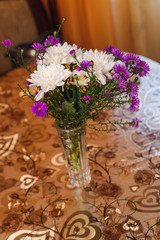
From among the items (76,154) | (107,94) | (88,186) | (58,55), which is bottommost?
(88,186)

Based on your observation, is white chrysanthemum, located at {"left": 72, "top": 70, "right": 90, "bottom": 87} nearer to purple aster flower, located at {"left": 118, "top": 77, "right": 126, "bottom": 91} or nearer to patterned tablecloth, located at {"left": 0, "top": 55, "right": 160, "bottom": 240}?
purple aster flower, located at {"left": 118, "top": 77, "right": 126, "bottom": 91}

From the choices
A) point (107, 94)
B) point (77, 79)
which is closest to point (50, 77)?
point (77, 79)

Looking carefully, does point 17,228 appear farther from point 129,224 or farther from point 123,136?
point 123,136

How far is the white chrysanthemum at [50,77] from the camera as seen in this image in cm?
65

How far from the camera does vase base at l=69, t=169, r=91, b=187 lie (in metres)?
0.90

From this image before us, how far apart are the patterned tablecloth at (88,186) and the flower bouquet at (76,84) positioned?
0.44 feet

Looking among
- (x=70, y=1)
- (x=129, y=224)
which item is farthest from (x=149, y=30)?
(x=129, y=224)

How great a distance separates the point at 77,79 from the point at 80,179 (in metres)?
0.36

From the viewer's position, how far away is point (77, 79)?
69cm

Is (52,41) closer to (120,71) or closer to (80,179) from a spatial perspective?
(120,71)

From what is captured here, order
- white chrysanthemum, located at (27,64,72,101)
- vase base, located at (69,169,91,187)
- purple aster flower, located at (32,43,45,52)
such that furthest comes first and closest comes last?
vase base, located at (69,169,91,187)
purple aster flower, located at (32,43,45,52)
white chrysanthemum, located at (27,64,72,101)

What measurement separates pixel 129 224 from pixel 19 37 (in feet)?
8.53

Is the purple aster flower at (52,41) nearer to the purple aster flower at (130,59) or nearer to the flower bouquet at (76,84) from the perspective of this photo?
the flower bouquet at (76,84)

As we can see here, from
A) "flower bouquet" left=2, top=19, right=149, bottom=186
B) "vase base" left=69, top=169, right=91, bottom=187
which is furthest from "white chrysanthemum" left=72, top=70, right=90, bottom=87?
"vase base" left=69, top=169, right=91, bottom=187
